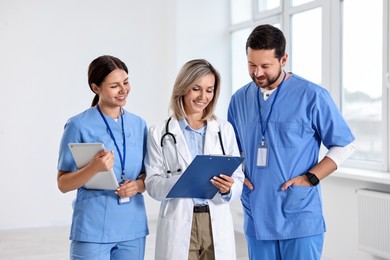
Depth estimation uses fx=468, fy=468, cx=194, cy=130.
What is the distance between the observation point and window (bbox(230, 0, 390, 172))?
3.29 meters

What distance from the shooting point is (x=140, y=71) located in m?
5.14

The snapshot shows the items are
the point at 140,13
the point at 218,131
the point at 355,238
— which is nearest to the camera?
the point at 218,131

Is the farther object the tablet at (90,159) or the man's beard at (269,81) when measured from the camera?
the man's beard at (269,81)

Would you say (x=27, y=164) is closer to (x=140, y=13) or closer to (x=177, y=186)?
(x=140, y=13)

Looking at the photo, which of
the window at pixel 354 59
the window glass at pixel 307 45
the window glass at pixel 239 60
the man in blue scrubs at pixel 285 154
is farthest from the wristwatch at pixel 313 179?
the window glass at pixel 239 60

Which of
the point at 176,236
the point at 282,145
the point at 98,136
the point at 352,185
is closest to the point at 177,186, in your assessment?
the point at 176,236

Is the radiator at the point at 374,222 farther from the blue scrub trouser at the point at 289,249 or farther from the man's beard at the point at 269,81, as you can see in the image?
the man's beard at the point at 269,81

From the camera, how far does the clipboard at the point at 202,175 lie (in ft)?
5.04

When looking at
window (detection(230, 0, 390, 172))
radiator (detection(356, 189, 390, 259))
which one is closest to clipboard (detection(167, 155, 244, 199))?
radiator (detection(356, 189, 390, 259))

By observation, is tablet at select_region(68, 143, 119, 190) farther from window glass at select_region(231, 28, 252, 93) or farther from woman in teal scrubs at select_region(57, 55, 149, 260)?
window glass at select_region(231, 28, 252, 93)

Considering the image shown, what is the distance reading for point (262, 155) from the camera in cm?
191

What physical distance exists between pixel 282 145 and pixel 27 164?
11.5ft

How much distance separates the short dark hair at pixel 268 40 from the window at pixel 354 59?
63.0 inches

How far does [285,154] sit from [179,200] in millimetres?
498
